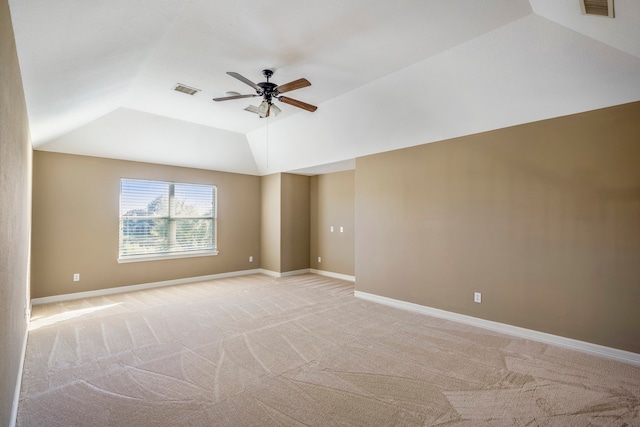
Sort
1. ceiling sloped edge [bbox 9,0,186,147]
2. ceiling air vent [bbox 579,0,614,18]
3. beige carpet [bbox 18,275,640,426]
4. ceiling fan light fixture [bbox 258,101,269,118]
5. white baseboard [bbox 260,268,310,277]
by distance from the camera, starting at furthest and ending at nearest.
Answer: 1. white baseboard [bbox 260,268,310,277]
2. ceiling fan light fixture [bbox 258,101,269,118]
3. beige carpet [bbox 18,275,640,426]
4. ceiling air vent [bbox 579,0,614,18]
5. ceiling sloped edge [bbox 9,0,186,147]

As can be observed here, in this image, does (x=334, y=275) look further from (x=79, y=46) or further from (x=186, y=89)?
(x=79, y=46)

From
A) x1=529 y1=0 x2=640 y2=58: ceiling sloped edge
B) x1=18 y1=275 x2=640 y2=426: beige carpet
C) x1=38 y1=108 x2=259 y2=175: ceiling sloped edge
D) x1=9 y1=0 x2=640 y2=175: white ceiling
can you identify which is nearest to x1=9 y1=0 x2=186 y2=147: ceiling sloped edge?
x1=9 y1=0 x2=640 y2=175: white ceiling

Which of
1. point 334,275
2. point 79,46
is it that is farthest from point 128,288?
point 79,46

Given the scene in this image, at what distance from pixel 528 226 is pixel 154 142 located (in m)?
5.97

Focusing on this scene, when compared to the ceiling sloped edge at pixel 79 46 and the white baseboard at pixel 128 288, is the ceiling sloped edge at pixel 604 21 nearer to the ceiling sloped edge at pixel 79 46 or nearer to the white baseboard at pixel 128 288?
the ceiling sloped edge at pixel 79 46

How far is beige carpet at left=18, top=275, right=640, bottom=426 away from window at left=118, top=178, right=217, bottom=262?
174 centimetres

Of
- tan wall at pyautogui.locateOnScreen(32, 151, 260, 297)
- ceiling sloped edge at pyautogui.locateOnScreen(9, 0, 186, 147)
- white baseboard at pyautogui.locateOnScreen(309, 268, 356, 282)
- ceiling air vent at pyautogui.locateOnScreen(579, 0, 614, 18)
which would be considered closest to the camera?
ceiling sloped edge at pyautogui.locateOnScreen(9, 0, 186, 147)

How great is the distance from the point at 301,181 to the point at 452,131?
414cm

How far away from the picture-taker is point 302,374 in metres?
2.76

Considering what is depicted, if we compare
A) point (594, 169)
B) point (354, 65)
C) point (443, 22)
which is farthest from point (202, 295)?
point (594, 169)

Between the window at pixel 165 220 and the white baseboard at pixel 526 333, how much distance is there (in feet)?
13.7

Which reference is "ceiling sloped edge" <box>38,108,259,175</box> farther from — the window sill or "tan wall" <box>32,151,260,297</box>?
the window sill

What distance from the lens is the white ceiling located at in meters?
2.23

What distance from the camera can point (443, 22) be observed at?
270 cm
